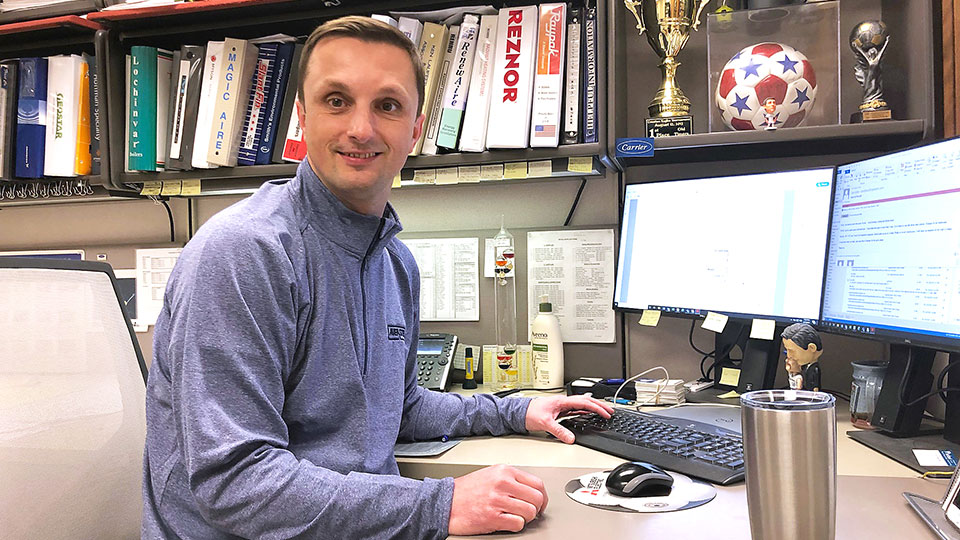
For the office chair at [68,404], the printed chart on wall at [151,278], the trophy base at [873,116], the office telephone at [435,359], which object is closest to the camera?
the office chair at [68,404]

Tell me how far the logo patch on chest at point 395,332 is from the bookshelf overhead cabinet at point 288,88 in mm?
520

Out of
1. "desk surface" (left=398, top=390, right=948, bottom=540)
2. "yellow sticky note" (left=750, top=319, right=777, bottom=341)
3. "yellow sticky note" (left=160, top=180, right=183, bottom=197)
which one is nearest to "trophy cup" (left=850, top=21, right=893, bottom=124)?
"yellow sticky note" (left=750, top=319, right=777, bottom=341)

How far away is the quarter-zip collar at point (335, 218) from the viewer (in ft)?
3.50

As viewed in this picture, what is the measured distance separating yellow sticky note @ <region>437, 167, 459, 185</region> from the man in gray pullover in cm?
35

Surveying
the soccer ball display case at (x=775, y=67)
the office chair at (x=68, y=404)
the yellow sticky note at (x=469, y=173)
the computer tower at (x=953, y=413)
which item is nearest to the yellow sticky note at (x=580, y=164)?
the yellow sticky note at (x=469, y=173)

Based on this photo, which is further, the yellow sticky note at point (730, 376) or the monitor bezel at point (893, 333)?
the yellow sticky note at point (730, 376)

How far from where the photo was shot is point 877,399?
47.3 inches

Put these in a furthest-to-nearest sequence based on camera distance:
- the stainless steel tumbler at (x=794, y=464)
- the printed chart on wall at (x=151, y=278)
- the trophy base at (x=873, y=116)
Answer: the printed chart on wall at (x=151, y=278) → the trophy base at (x=873, y=116) → the stainless steel tumbler at (x=794, y=464)

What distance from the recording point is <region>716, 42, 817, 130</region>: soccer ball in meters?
1.46

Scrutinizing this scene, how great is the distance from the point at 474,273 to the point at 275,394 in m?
0.98

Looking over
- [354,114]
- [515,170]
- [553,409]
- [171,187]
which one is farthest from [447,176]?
[171,187]

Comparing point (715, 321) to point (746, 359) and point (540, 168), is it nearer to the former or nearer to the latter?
point (746, 359)

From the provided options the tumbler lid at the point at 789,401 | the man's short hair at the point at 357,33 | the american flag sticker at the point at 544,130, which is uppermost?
the man's short hair at the point at 357,33

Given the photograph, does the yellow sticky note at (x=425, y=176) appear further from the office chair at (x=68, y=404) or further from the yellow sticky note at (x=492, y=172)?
the office chair at (x=68, y=404)
